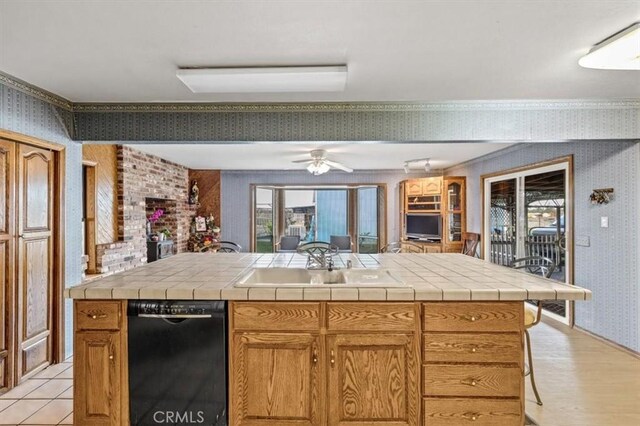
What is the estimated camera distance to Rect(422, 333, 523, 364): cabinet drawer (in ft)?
5.94

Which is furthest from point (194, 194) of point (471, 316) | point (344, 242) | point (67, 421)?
point (471, 316)

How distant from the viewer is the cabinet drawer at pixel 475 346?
181 centimetres

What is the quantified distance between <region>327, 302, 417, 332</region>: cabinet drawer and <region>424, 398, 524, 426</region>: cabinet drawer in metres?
0.43

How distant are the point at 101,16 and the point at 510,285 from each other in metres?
2.53

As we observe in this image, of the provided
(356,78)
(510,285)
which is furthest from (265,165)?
(510,285)

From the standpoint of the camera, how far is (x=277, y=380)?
5.96 ft

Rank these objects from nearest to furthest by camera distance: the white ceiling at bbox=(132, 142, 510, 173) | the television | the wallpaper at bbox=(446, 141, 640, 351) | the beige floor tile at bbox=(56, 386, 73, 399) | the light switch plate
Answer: the beige floor tile at bbox=(56, 386, 73, 399) < the wallpaper at bbox=(446, 141, 640, 351) < the light switch plate < the white ceiling at bbox=(132, 142, 510, 173) < the television

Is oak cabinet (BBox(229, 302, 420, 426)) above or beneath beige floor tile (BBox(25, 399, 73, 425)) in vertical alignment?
→ above

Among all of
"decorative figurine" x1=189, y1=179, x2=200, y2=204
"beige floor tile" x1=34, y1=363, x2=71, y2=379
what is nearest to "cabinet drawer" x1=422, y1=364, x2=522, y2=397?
"beige floor tile" x1=34, y1=363, x2=71, y2=379

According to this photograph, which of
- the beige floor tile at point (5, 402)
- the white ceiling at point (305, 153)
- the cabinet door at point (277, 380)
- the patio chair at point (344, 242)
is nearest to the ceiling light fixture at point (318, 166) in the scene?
the white ceiling at point (305, 153)

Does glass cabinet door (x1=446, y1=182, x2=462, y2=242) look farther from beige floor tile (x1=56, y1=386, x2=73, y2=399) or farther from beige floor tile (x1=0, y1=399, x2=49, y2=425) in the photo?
beige floor tile (x1=0, y1=399, x2=49, y2=425)

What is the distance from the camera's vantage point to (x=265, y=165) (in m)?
6.54

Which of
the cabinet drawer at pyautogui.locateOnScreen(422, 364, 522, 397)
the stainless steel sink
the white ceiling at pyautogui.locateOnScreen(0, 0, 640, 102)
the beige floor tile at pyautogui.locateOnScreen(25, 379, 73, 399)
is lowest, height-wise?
the beige floor tile at pyautogui.locateOnScreen(25, 379, 73, 399)

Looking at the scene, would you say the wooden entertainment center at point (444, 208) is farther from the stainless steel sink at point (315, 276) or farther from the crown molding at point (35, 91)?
the crown molding at point (35, 91)
